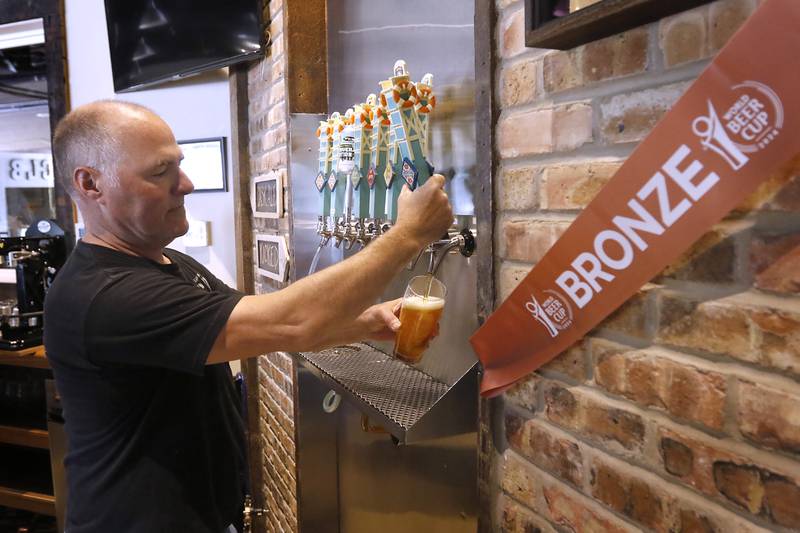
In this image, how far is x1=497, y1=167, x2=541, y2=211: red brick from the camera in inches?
42.2

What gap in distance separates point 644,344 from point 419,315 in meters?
0.56

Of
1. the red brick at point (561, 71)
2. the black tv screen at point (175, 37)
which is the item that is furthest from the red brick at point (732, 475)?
the black tv screen at point (175, 37)

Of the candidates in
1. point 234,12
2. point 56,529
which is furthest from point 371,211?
point 56,529

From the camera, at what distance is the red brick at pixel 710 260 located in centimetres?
76

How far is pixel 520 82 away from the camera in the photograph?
1.09m

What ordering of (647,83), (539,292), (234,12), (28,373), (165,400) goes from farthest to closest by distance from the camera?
(28,373), (234,12), (165,400), (539,292), (647,83)

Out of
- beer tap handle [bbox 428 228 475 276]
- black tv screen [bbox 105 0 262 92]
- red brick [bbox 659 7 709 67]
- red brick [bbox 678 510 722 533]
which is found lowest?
red brick [bbox 678 510 722 533]

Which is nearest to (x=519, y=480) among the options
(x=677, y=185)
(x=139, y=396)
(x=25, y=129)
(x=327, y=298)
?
(x=327, y=298)

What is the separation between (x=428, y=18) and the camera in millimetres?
1692

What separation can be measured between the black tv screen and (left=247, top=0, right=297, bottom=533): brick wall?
0.41 ft

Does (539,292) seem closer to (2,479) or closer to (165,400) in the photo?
(165,400)

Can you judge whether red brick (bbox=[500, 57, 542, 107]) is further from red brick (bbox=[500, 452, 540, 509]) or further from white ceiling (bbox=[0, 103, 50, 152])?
white ceiling (bbox=[0, 103, 50, 152])

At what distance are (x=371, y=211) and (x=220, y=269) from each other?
73.8 inches

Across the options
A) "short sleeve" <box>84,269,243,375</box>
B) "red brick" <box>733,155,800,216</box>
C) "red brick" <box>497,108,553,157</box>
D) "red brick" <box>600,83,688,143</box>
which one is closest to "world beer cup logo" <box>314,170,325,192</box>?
"short sleeve" <box>84,269,243,375</box>
